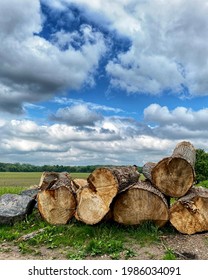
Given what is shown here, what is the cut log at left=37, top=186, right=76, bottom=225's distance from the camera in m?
11.5

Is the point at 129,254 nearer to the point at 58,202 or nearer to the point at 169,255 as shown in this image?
the point at 169,255

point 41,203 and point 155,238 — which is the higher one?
point 41,203

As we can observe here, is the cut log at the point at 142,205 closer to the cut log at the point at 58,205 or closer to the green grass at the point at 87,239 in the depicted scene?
the green grass at the point at 87,239

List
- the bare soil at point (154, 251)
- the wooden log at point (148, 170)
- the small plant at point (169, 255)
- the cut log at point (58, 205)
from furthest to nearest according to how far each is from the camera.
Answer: the wooden log at point (148, 170), the cut log at point (58, 205), the bare soil at point (154, 251), the small plant at point (169, 255)

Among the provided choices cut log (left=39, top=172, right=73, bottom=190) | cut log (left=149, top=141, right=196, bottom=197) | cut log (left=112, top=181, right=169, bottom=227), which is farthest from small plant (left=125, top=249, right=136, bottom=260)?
cut log (left=39, top=172, right=73, bottom=190)

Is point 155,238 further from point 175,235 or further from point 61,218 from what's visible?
point 61,218

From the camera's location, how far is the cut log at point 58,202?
11539 mm

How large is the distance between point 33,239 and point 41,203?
5.69 feet

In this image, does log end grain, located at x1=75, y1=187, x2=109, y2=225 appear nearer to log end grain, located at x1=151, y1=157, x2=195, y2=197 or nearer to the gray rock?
log end grain, located at x1=151, y1=157, x2=195, y2=197

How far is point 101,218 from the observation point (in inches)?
418

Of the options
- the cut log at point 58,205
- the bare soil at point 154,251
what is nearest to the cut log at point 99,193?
the cut log at point 58,205

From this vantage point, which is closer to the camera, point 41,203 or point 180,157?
point 180,157
